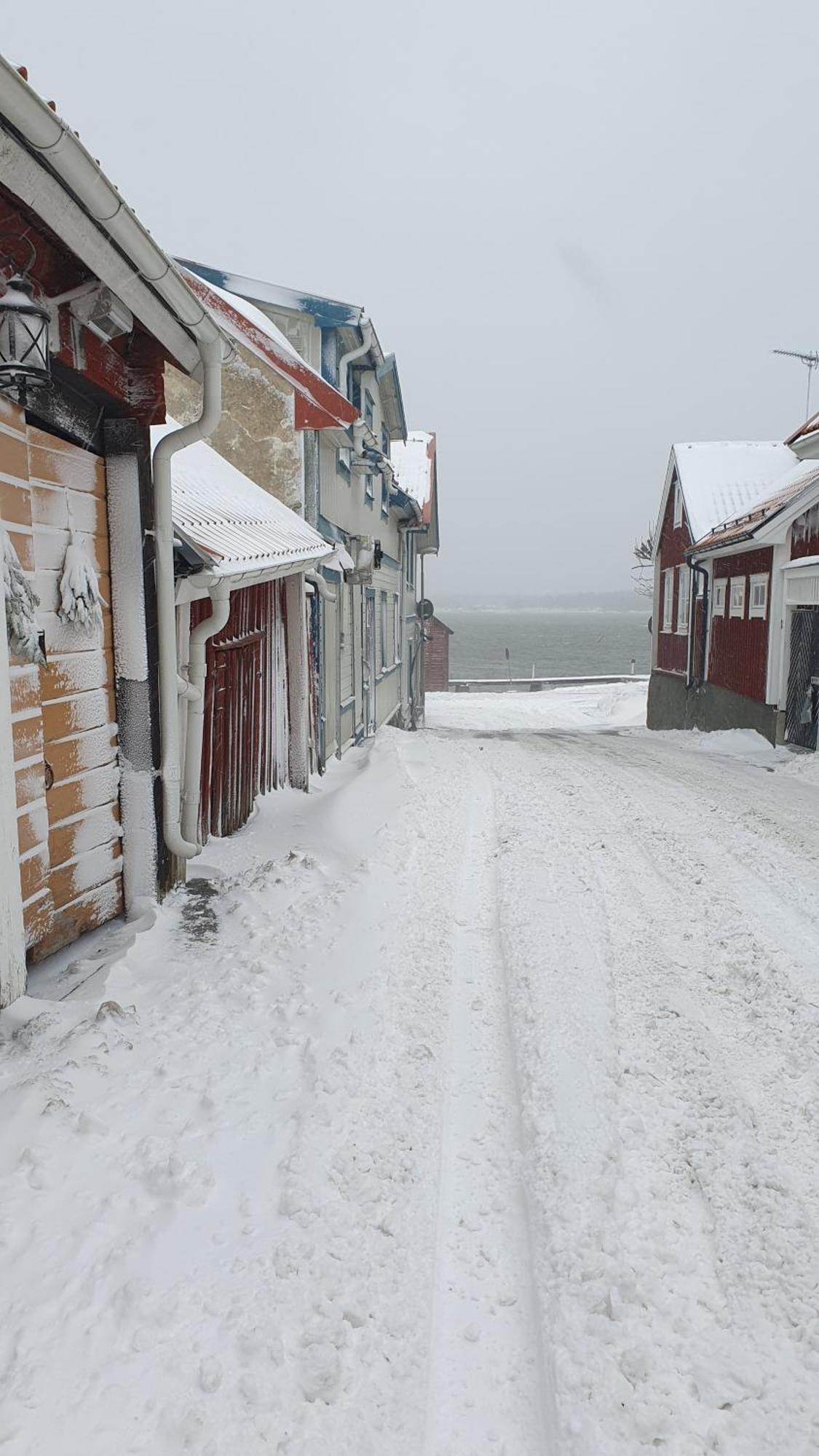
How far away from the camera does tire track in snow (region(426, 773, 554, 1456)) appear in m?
2.12

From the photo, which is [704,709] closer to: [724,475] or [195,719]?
[724,475]

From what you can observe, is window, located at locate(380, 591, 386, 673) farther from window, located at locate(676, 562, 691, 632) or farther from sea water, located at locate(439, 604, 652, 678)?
sea water, located at locate(439, 604, 652, 678)

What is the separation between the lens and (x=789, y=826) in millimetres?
7977

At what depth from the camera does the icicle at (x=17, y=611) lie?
341 cm

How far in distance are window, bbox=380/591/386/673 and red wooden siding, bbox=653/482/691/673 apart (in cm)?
795

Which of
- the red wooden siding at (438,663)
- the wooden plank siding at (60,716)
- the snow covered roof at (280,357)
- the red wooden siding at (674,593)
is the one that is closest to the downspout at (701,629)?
the red wooden siding at (674,593)

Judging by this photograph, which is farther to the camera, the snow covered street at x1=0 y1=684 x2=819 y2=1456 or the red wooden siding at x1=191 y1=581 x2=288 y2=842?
the red wooden siding at x1=191 y1=581 x2=288 y2=842

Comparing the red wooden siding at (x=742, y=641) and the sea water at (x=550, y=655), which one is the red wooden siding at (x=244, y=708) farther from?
the sea water at (x=550, y=655)

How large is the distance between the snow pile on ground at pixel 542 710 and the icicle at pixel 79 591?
18792mm

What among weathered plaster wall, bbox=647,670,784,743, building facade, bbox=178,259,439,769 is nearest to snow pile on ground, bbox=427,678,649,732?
weathered plaster wall, bbox=647,670,784,743

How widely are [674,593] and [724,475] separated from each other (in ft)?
10.8

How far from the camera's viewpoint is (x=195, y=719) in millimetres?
5441

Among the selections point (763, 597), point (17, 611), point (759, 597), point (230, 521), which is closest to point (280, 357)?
point (230, 521)

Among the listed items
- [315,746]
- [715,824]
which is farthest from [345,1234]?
[315,746]
